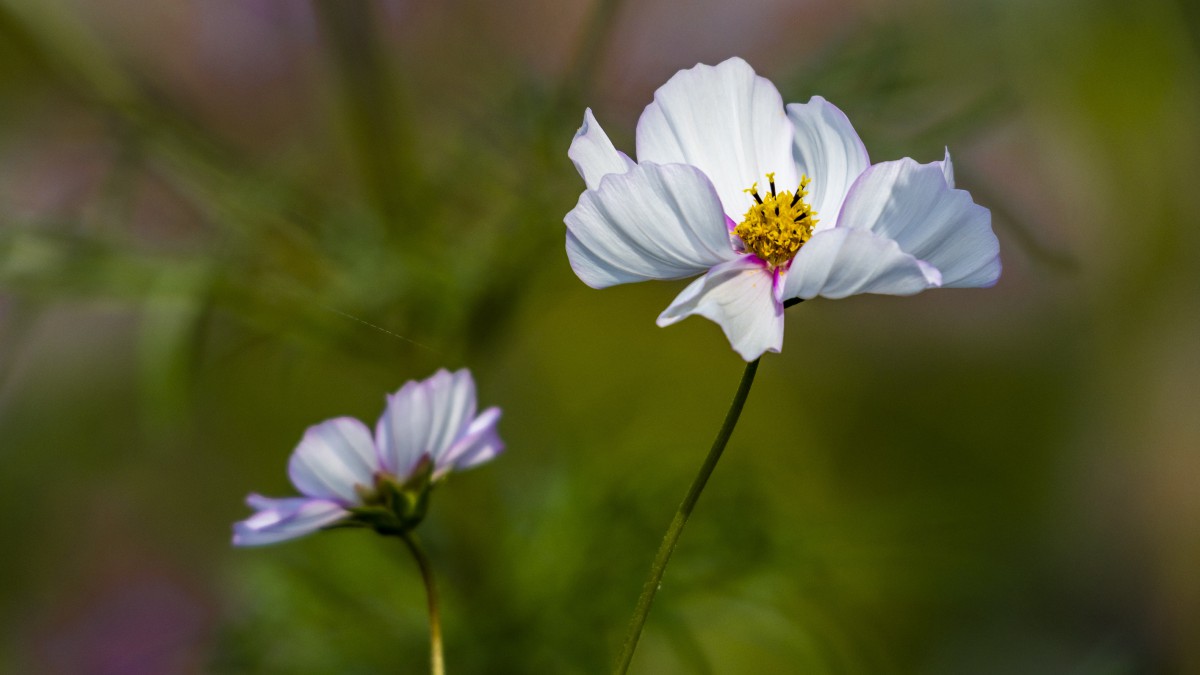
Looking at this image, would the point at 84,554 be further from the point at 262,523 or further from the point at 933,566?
the point at 262,523

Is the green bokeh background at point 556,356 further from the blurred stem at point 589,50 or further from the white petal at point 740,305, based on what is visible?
the white petal at point 740,305

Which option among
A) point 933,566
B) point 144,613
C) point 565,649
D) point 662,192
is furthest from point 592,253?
point 144,613

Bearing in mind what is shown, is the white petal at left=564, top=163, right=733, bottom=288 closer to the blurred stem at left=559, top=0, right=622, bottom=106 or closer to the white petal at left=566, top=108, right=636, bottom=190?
the white petal at left=566, top=108, right=636, bottom=190

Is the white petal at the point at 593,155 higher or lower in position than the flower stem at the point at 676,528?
higher

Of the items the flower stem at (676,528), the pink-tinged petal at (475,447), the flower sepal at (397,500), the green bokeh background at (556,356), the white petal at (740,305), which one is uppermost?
the green bokeh background at (556,356)

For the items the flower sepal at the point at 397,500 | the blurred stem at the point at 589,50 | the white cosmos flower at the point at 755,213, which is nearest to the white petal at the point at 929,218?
the white cosmos flower at the point at 755,213

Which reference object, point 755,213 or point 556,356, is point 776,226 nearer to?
point 755,213
